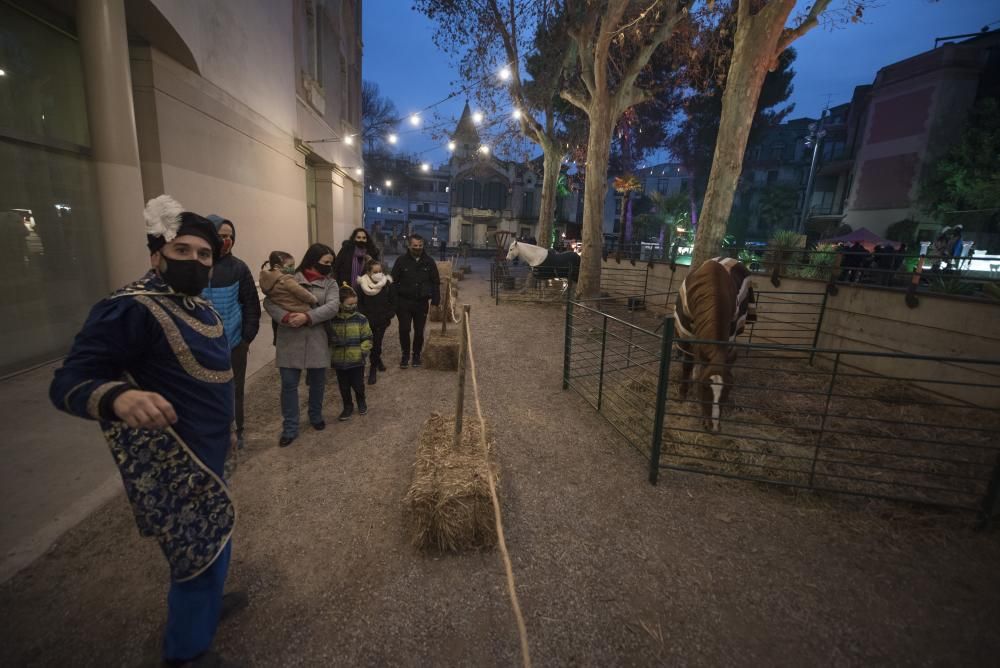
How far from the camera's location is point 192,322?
5.71 ft

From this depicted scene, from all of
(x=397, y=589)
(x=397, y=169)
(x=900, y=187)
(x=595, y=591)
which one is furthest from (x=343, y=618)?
(x=397, y=169)

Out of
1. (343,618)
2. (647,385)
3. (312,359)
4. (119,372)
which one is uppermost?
(119,372)

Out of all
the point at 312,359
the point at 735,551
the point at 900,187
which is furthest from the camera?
the point at 900,187

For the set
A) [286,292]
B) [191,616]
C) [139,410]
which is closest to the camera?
[139,410]

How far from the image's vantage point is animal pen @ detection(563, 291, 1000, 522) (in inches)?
126

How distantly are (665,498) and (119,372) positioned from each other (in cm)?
366

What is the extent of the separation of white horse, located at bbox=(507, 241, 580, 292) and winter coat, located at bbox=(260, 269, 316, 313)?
34.8ft

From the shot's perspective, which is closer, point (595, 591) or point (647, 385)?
point (595, 591)

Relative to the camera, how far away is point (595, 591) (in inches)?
96.8

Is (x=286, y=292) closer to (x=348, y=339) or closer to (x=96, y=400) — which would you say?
(x=348, y=339)

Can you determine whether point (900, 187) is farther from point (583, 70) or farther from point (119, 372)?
point (119, 372)

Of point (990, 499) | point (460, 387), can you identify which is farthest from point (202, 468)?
point (990, 499)

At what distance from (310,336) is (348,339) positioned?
438 mm

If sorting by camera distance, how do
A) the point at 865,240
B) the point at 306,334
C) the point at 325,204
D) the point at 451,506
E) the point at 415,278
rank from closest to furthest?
the point at 451,506
the point at 306,334
the point at 415,278
the point at 325,204
the point at 865,240
